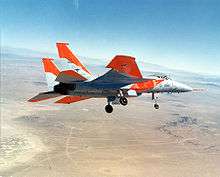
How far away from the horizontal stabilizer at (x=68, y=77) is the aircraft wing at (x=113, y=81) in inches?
62.2

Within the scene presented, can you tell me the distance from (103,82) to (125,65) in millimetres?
3623

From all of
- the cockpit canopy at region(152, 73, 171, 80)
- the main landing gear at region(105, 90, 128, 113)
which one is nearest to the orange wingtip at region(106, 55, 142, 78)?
the main landing gear at region(105, 90, 128, 113)

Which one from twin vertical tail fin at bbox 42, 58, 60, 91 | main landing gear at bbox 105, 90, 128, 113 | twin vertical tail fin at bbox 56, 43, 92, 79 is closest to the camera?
main landing gear at bbox 105, 90, 128, 113

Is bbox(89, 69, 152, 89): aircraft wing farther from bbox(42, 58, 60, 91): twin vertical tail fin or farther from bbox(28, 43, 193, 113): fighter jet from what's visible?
bbox(42, 58, 60, 91): twin vertical tail fin

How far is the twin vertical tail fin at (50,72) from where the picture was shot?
34094 millimetres

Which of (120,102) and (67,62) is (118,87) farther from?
(67,62)

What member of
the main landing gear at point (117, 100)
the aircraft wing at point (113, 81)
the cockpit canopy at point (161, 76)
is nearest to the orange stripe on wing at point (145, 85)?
the cockpit canopy at point (161, 76)

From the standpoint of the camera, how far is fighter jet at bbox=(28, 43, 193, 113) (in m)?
30.1

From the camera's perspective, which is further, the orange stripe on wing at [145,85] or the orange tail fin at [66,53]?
the orange tail fin at [66,53]

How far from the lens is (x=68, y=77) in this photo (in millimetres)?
29953

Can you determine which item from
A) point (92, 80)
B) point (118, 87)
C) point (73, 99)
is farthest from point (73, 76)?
point (73, 99)

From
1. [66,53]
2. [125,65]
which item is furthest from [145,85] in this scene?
[66,53]

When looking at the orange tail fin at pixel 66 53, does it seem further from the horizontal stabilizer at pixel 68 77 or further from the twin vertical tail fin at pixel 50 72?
the horizontal stabilizer at pixel 68 77

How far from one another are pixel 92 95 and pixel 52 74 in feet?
16.2
